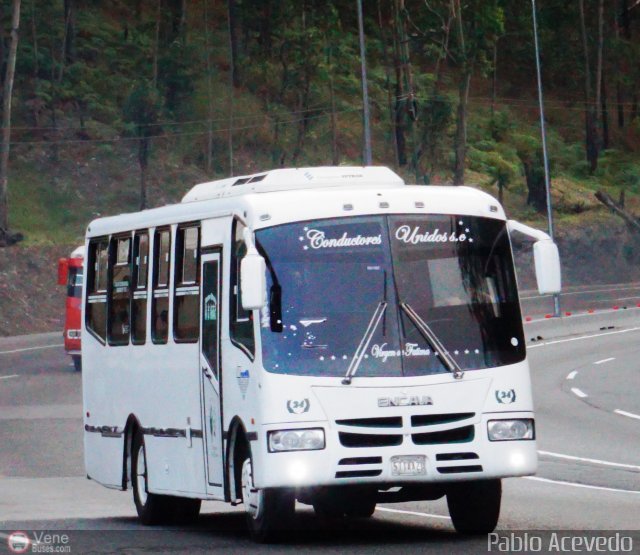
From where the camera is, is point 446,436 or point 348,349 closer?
point 446,436

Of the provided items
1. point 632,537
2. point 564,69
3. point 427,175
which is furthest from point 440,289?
A: point 564,69

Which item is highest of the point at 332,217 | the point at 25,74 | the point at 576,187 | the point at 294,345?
the point at 25,74

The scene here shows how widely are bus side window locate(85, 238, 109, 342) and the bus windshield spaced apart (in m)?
3.79

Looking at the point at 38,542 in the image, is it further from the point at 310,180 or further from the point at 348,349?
the point at 310,180

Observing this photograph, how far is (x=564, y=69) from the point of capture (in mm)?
85125

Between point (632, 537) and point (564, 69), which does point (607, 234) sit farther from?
point (632, 537)

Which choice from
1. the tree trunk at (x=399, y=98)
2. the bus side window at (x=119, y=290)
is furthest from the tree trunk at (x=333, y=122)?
the bus side window at (x=119, y=290)

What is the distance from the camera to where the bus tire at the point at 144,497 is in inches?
556

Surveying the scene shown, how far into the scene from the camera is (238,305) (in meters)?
12.1

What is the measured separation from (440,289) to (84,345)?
5.13 meters

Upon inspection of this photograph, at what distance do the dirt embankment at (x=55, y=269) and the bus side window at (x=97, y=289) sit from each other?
30899mm

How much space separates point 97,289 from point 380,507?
11.2 ft

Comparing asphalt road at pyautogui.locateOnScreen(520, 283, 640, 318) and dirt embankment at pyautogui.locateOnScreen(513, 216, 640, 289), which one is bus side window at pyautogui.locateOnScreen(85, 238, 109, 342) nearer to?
asphalt road at pyautogui.locateOnScreen(520, 283, 640, 318)

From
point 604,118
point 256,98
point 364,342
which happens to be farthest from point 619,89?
point 364,342
